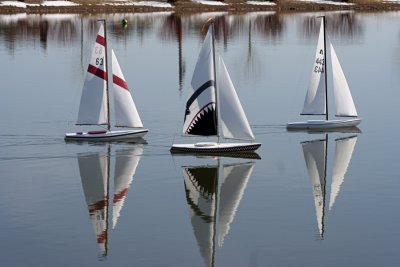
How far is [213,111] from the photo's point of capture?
54.0 m

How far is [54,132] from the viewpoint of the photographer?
6028 centimetres

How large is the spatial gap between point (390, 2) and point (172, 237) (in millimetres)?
162844

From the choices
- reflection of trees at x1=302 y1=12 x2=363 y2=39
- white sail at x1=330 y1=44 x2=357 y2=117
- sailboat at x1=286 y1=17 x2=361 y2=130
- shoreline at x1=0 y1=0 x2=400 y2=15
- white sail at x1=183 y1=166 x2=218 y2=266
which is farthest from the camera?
shoreline at x1=0 y1=0 x2=400 y2=15

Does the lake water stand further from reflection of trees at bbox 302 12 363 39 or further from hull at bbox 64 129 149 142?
reflection of trees at bbox 302 12 363 39

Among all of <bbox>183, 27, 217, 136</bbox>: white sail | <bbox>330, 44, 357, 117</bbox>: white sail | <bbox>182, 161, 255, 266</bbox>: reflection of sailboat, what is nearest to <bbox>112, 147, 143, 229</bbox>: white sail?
<bbox>182, 161, 255, 266</bbox>: reflection of sailboat

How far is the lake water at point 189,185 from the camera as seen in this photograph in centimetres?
3716

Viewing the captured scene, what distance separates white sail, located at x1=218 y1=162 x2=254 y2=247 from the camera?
40.8 m

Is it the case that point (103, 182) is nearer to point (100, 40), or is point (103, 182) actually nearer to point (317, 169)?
point (317, 169)

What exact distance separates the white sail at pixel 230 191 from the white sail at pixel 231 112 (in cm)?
246

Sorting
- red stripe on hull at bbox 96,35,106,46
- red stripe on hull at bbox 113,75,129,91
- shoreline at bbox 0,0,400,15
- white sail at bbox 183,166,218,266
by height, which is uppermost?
red stripe on hull at bbox 96,35,106,46

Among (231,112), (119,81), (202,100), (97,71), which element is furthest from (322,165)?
(97,71)

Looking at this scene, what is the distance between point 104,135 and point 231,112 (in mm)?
7640

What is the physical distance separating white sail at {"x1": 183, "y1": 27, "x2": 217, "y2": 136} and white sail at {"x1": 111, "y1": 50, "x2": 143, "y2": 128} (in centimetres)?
440

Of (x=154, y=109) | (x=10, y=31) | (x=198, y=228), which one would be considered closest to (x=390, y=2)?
(x=10, y=31)
